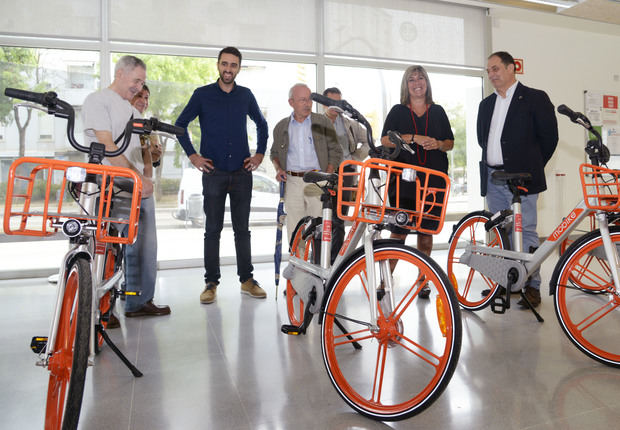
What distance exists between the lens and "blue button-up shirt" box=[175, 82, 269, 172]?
11.5ft

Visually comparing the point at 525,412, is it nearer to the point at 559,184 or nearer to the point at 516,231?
the point at 516,231

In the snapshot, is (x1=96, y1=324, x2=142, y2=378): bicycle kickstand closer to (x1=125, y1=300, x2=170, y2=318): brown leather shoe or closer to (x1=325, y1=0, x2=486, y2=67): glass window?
(x1=125, y1=300, x2=170, y2=318): brown leather shoe

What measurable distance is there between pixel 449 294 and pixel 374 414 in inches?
19.2

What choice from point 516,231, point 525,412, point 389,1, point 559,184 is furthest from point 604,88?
point 525,412

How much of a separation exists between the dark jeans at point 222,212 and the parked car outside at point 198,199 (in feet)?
5.66

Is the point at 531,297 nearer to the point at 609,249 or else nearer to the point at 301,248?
the point at 609,249

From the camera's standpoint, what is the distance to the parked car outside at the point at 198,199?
5246 millimetres

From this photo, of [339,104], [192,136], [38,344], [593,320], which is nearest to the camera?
[38,344]

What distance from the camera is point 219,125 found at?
11.6ft

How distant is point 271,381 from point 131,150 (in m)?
1.45

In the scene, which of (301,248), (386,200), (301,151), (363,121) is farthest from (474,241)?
(386,200)

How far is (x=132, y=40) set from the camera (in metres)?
4.82

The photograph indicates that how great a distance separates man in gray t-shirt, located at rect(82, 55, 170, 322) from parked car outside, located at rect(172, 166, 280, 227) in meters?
2.20

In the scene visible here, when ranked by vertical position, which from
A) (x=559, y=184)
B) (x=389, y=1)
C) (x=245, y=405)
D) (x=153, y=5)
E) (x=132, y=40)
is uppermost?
(x=389, y=1)
